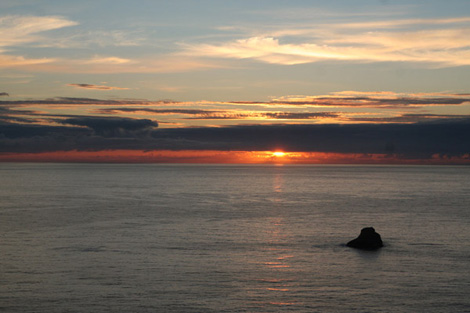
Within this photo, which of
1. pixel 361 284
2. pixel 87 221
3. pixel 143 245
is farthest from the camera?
pixel 87 221

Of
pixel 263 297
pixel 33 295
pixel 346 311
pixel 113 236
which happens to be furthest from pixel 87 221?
pixel 346 311

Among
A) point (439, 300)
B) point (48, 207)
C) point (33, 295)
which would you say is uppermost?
point (48, 207)

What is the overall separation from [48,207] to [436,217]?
3147 inches

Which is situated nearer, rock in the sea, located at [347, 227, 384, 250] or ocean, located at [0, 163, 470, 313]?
ocean, located at [0, 163, 470, 313]

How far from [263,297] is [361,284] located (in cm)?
995

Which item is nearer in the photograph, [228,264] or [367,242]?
[228,264]

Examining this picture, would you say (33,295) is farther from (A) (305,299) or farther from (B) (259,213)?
(B) (259,213)

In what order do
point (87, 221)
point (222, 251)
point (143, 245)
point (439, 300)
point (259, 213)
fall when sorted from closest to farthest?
point (439, 300) < point (222, 251) < point (143, 245) < point (87, 221) < point (259, 213)

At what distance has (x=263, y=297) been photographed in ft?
138

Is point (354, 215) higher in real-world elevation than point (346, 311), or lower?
higher

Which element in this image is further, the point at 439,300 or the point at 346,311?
the point at 439,300

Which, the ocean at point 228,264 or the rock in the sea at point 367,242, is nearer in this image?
the ocean at point 228,264

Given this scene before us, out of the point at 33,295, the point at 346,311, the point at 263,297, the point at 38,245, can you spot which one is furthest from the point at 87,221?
the point at 346,311

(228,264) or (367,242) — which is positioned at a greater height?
(367,242)
